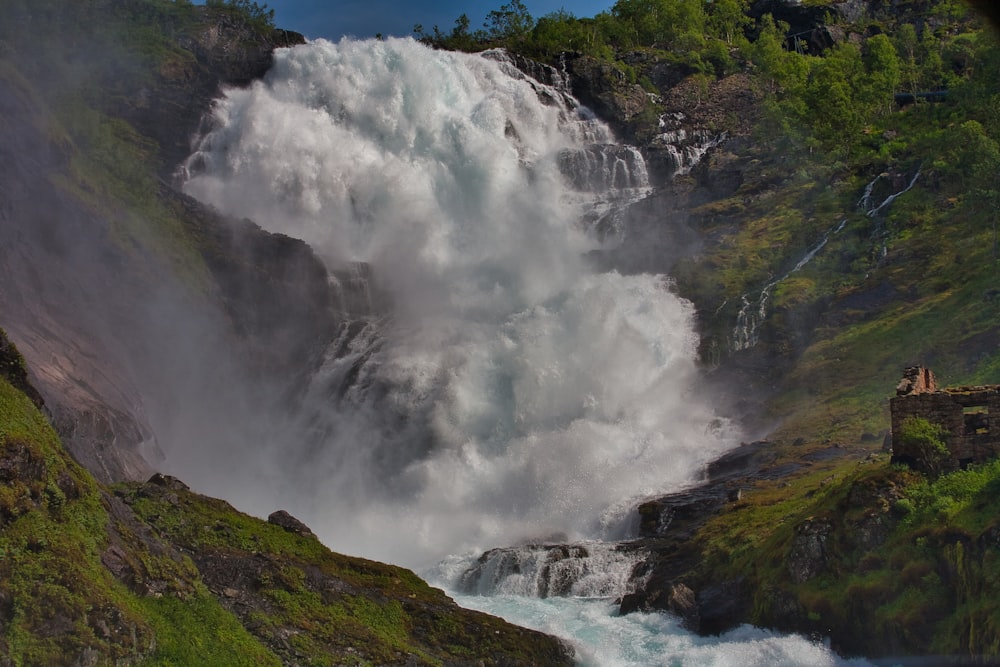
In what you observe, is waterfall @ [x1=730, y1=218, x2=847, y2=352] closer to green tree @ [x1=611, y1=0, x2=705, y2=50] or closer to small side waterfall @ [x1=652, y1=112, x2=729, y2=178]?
small side waterfall @ [x1=652, y1=112, x2=729, y2=178]

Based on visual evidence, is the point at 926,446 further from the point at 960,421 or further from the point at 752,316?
the point at 752,316

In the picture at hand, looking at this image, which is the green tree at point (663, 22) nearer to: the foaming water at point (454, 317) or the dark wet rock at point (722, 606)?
the foaming water at point (454, 317)

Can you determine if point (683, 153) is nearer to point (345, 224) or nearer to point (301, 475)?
point (345, 224)

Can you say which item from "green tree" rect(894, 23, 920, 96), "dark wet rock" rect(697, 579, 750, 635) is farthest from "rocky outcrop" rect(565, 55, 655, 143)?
"dark wet rock" rect(697, 579, 750, 635)

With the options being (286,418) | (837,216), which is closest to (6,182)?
(286,418)

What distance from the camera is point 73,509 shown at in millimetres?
17156

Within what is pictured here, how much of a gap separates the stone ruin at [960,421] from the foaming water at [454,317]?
14.3 m

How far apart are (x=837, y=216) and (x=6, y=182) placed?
43.6 meters

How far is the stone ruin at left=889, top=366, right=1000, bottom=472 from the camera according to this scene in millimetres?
21562

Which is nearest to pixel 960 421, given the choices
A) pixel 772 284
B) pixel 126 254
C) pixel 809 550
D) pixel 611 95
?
pixel 809 550

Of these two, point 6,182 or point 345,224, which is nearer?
point 6,182

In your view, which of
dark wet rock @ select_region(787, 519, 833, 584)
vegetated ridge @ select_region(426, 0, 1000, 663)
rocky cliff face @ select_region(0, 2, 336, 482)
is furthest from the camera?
rocky cliff face @ select_region(0, 2, 336, 482)

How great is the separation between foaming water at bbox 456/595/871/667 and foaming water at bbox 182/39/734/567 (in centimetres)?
781

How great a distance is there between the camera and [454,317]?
56.1 meters
